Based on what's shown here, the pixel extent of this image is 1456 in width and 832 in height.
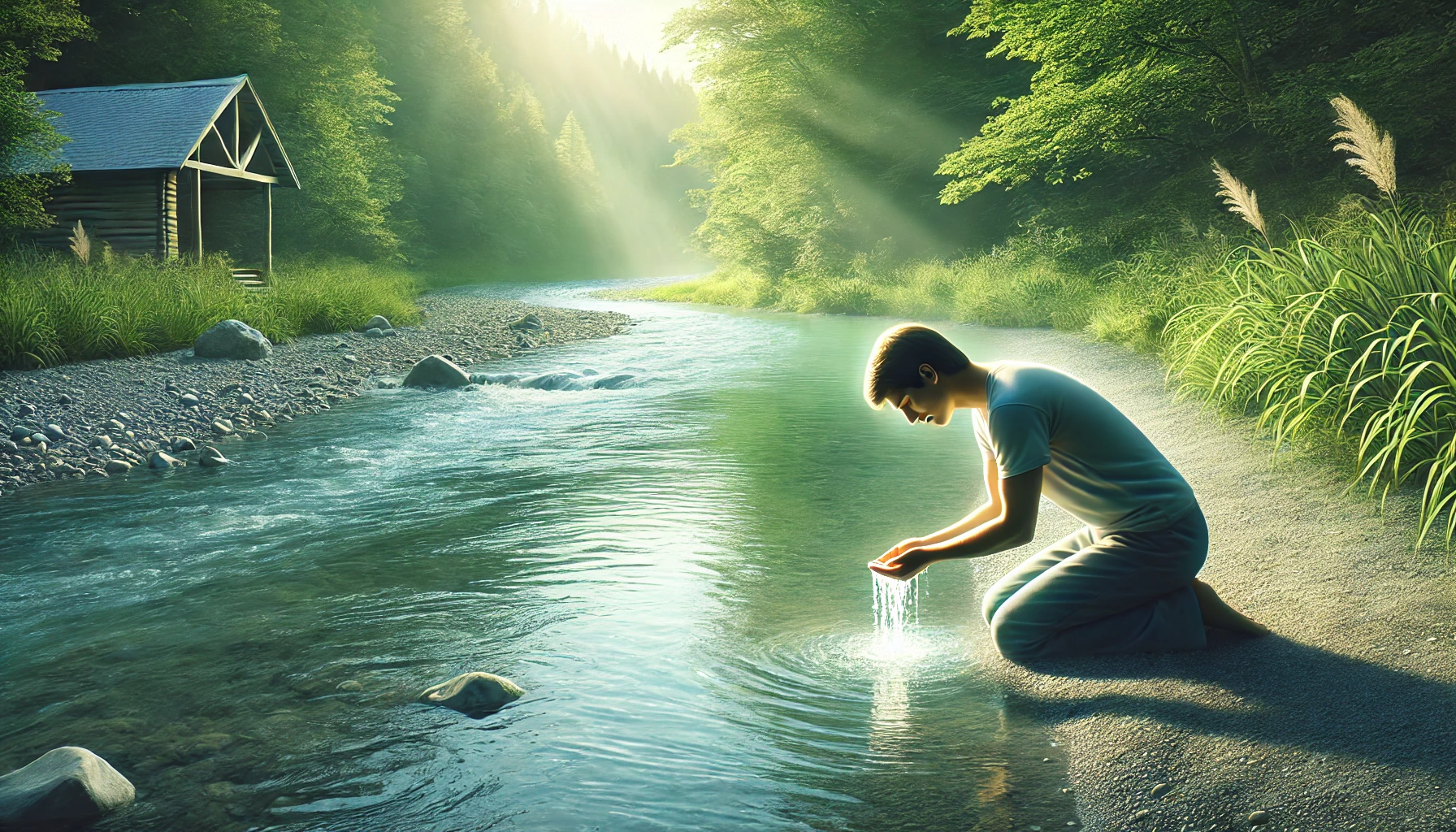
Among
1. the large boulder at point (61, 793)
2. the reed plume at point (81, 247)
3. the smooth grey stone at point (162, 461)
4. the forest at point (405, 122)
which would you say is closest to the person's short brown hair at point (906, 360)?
the large boulder at point (61, 793)

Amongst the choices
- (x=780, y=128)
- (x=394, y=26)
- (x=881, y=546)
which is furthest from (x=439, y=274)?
(x=881, y=546)

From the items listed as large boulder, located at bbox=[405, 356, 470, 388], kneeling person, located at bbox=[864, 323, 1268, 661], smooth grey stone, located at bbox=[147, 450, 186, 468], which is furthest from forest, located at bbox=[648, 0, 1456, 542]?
large boulder, located at bbox=[405, 356, 470, 388]

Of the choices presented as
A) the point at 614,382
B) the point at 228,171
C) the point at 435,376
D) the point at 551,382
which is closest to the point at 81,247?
the point at 228,171

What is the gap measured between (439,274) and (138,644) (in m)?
45.8

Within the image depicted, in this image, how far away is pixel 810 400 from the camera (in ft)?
38.8

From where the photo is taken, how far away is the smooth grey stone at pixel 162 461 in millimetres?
8328

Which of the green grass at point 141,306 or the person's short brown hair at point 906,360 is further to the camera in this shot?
the green grass at point 141,306

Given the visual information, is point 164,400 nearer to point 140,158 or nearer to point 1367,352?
point 1367,352

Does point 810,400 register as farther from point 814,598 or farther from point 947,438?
point 814,598

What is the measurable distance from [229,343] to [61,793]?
11577 millimetres

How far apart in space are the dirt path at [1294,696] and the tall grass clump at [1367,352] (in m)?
0.31

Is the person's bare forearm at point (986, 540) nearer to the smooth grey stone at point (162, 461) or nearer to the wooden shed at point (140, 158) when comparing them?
the smooth grey stone at point (162, 461)

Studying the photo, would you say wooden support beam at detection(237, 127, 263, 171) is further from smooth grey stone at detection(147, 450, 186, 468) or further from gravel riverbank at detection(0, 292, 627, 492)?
smooth grey stone at detection(147, 450, 186, 468)

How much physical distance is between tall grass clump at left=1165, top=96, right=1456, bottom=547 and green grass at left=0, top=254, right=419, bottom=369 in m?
11.8
